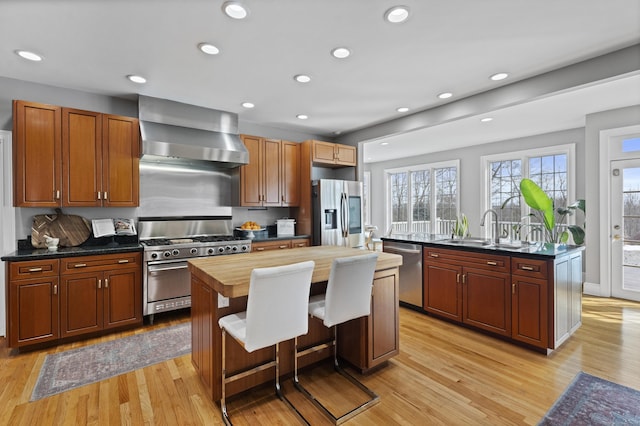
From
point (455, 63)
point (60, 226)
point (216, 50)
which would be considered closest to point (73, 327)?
point (60, 226)

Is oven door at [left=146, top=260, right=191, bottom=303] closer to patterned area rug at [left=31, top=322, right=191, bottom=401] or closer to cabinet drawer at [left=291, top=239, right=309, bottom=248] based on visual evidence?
patterned area rug at [left=31, top=322, right=191, bottom=401]

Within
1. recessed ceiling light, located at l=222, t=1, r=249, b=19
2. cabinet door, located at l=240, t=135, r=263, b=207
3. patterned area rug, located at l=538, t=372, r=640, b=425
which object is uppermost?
recessed ceiling light, located at l=222, t=1, r=249, b=19

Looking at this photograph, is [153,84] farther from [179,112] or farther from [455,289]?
[455,289]

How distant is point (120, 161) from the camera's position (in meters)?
3.50

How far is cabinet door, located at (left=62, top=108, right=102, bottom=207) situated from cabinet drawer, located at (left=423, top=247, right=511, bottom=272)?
381 cm

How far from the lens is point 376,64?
9.35ft

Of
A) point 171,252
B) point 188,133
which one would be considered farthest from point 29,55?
point 171,252

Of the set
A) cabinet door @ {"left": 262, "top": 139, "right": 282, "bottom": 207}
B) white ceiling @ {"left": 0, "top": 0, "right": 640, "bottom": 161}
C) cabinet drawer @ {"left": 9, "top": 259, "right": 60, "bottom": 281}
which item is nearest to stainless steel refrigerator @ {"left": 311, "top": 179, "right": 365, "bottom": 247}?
cabinet door @ {"left": 262, "top": 139, "right": 282, "bottom": 207}

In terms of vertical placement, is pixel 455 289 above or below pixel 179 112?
below

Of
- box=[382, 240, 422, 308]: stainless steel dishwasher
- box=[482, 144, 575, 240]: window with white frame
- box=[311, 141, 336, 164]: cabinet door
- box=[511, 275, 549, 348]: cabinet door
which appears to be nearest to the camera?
box=[511, 275, 549, 348]: cabinet door

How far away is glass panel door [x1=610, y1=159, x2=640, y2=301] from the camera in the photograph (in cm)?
420

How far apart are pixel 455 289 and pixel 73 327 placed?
13.0 feet

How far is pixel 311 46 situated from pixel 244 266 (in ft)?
6.10

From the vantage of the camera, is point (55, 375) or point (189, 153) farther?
point (189, 153)
